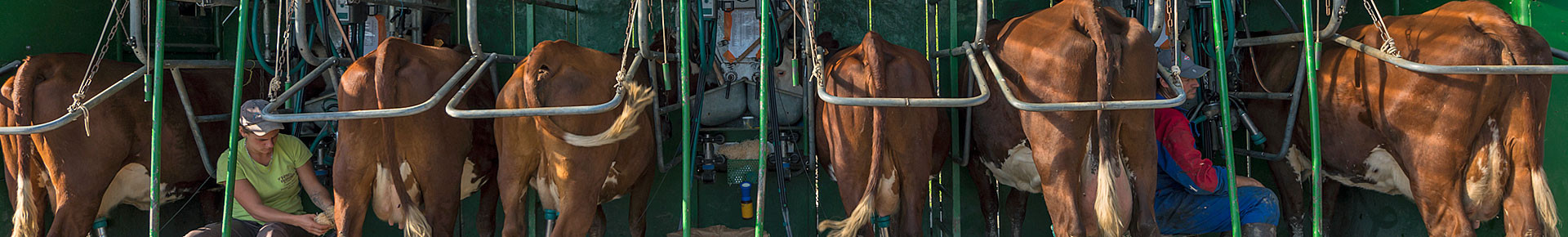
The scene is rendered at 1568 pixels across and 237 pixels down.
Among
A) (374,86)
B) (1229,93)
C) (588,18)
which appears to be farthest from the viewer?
(588,18)

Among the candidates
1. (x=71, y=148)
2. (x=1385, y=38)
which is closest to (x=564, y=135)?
(x=71, y=148)

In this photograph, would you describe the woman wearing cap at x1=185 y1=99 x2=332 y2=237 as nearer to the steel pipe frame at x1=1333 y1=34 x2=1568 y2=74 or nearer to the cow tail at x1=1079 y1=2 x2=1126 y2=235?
the cow tail at x1=1079 y1=2 x2=1126 y2=235

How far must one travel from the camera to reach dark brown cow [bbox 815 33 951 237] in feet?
11.5

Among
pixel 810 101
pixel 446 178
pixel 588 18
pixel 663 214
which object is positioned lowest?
pixel 663 214

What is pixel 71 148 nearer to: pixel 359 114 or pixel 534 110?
pixel 359 114

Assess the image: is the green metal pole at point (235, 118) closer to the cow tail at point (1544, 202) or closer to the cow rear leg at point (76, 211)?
the cow rear leg at point (76, 211)

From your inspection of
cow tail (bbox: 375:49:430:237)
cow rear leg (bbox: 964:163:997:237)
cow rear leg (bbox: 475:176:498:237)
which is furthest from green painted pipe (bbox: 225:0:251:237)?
cow rear leg (bbox: 964:163:997:237)

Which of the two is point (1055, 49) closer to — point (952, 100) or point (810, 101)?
point (952, 100)

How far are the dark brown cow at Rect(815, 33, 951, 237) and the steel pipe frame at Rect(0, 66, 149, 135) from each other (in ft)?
8.67

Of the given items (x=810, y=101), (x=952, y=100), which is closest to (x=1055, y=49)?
(x=952, y=100)

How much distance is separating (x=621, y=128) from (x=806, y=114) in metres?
0.93

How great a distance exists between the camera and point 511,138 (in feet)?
11.8

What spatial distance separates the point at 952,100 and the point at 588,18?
2.37m

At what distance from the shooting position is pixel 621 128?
11.7 feet
